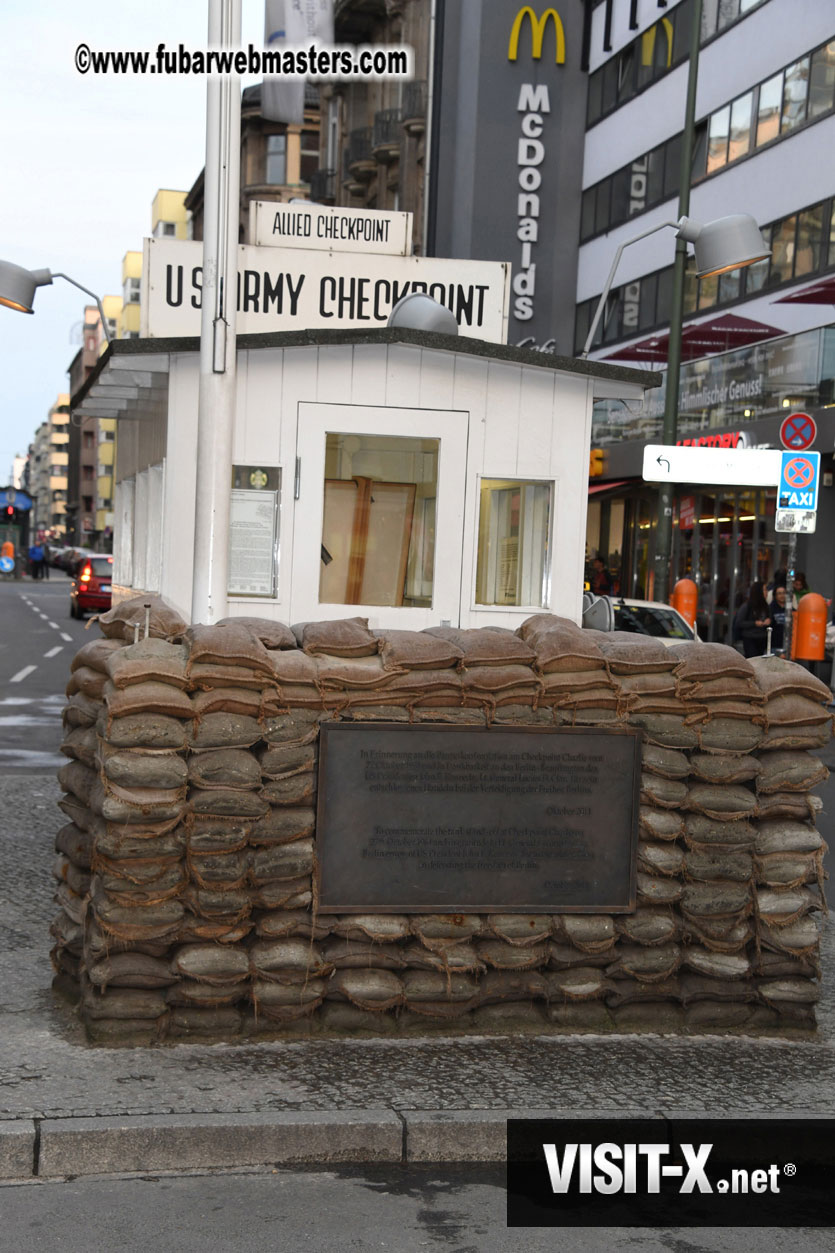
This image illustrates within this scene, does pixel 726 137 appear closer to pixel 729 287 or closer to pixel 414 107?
pixel 729 287

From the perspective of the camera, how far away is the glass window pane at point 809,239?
2717cm

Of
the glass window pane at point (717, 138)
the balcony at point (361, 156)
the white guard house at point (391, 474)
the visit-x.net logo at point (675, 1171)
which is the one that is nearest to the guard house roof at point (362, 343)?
the white guard house at point (391, 474)

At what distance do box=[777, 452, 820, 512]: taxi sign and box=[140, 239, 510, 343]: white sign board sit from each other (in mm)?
5737

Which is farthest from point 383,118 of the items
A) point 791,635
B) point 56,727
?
point 56,727

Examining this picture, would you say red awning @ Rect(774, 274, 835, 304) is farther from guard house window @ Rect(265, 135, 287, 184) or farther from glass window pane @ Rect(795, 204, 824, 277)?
guard house window @ Rect(265, 135, 287, 184)

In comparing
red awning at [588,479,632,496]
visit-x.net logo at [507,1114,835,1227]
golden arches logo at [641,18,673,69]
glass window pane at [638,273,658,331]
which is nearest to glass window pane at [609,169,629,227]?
glass window pane at [638,273,658,331]

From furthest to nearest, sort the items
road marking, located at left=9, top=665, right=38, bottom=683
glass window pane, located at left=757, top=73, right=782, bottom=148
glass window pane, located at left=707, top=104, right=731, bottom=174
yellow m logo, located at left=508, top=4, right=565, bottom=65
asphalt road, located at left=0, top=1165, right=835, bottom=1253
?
yellow m logo, located at left=508, top=4, right=565, bottom=65 < glass window pane, located at left=707, top=104, right=731, bottom=174 < glass window pane, located at left=757, top=73, right=782, bottom=148 < road marking, located at left=9, top=665, right=38, bottom=683 < asphalt road, located at left=0, top=1165, right=835, bottom=1253

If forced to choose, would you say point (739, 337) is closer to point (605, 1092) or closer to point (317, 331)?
point (317, 331)

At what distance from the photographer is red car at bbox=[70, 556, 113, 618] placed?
4200 centimetres

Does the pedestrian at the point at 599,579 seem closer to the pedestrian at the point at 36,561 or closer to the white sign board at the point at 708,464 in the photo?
the white sign board at the point at 708,464

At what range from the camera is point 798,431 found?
1798cm

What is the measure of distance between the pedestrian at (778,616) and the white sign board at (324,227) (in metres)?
12.5

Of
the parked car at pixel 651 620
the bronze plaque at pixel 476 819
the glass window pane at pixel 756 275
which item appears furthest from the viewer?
the glass window pane at pixel 756 275

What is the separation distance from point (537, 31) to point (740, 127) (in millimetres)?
11822
